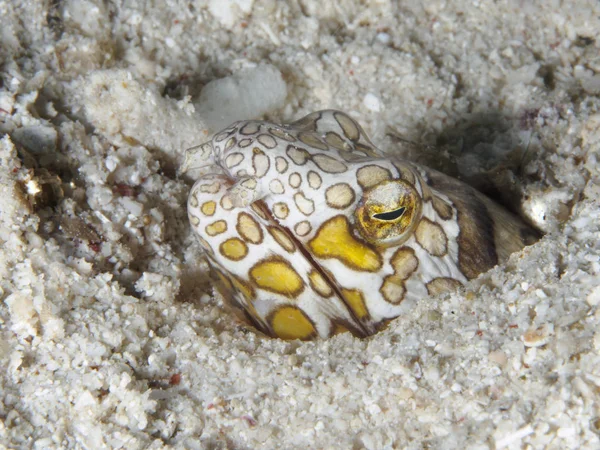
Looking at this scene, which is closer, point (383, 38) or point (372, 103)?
point (372, 103)

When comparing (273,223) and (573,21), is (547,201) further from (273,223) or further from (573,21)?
(273,223)

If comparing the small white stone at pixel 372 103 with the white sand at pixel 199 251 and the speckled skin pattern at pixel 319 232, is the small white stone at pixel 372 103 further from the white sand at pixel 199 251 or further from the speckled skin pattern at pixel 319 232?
the speckled skin pattern at pixel 319 232

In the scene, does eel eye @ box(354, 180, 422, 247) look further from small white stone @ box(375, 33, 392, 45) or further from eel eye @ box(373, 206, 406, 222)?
small white stone @ box(375, 33, 392, 45)

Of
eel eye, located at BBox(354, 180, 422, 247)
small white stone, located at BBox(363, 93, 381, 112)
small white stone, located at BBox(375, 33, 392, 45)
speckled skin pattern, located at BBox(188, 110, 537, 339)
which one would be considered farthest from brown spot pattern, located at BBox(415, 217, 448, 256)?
small white stone, located at BBox(375, 33, 392, 45)

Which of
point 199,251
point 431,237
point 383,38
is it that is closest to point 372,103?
point 383,38

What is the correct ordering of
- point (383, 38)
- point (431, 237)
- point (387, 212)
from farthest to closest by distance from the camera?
point (383, 38) < point (431, 237) < point (387, 212)

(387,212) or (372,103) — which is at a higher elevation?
(387,212)

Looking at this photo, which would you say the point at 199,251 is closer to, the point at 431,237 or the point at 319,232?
the point at 319,232

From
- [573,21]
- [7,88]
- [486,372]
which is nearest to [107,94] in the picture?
[7,88]
